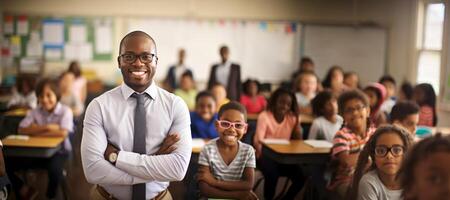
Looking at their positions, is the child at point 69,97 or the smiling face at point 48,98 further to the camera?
the child at point 69,97

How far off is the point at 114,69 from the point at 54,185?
421 centimetres

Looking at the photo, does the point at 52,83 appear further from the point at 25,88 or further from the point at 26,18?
the point at 26,18

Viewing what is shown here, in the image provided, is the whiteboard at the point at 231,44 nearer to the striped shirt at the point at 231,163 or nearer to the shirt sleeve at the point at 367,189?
the striped shirt at the point at 231,163

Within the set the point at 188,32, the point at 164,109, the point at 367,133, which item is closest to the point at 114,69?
the point at 188,32

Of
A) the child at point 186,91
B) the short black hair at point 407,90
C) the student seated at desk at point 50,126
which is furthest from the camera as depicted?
the child at point 186,91

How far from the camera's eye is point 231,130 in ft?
8.22

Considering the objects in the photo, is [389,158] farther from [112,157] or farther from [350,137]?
[112,157]

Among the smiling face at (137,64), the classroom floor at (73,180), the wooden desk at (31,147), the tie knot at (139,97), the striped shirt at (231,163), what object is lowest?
the classroom floor at (73,180)

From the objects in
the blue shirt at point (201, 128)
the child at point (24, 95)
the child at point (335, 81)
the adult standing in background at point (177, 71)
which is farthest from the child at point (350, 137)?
the adult standing in background at point (177, 71)

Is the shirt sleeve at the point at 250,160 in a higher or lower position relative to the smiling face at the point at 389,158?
lower

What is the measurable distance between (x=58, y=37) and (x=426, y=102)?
19.1 feet

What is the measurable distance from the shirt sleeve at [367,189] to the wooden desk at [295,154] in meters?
1.22

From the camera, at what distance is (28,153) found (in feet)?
11.8

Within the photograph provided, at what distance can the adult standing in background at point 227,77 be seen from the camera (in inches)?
219
